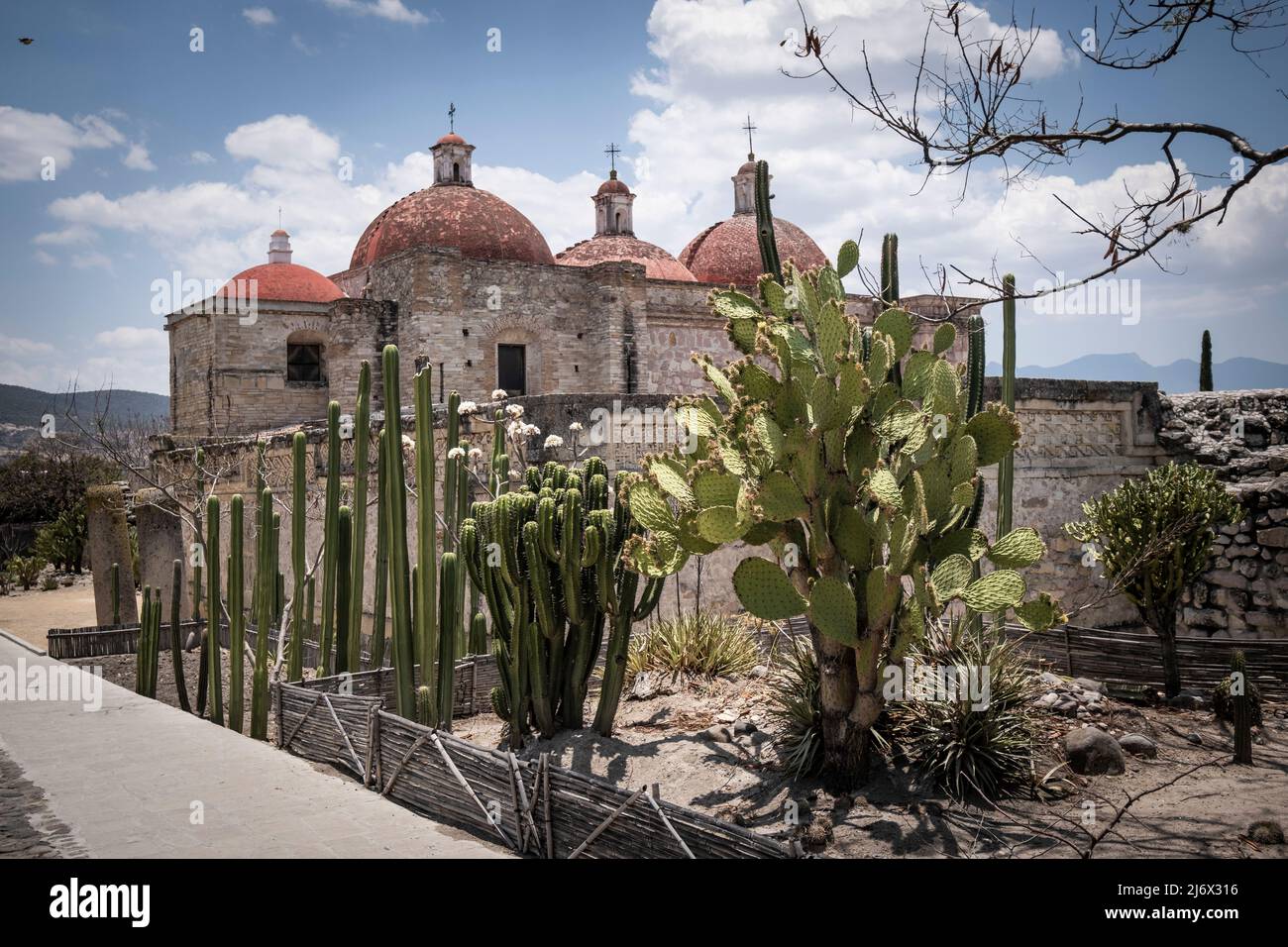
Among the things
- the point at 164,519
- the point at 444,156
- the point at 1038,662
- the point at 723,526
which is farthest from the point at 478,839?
the point at 444,156

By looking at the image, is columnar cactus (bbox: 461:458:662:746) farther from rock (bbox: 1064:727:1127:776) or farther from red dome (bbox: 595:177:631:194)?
red dome (bbox: 595:177:631:194)

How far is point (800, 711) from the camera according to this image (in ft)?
19.0

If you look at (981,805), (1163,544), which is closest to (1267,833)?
(981,805)

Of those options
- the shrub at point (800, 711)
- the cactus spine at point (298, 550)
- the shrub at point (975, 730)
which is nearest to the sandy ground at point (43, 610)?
the cactus spine at point (298, 550)

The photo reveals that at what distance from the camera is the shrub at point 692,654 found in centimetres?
757

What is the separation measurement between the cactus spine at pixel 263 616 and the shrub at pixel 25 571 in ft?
51.7

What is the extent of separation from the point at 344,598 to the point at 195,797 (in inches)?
105

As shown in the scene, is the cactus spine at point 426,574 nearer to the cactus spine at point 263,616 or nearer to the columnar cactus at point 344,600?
the columnar cactus at point 344,600

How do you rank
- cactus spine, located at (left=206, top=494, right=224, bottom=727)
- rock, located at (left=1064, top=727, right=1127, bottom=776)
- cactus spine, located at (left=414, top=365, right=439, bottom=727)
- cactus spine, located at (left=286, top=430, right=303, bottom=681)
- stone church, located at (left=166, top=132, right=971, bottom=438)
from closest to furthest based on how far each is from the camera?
rock, located at (left=1064, top=727, right=1127, bottom=776) → cactus spine, located at (left=414, top=365, right=439, bottom=727) → cactus spine, located at (left=286, top=430, right=303, bottom=681) → cactus spine, located at (left=206, top=494, right=224, bottom=727) → stone church, located at (left=166, top=132, right=971, bottom=438)

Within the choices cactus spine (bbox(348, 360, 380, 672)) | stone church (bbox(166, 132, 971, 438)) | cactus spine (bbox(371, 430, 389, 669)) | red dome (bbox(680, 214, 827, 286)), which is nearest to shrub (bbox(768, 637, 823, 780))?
cactus spine (bbox(371, 430, 389, 669))

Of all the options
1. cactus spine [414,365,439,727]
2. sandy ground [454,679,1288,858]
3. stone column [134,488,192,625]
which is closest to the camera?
sandy ground [454,679,1288,858]

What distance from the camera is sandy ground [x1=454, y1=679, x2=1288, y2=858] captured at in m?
4.57

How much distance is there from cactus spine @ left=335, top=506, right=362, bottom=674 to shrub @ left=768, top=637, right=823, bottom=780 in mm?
3279
